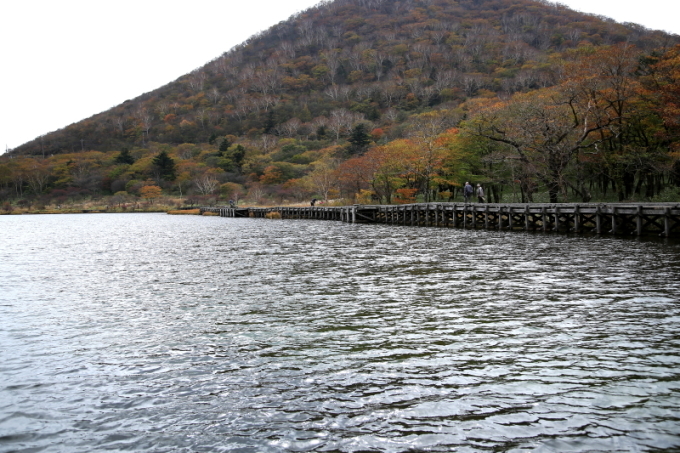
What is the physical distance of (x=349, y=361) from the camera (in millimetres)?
8328

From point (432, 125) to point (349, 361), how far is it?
158ft

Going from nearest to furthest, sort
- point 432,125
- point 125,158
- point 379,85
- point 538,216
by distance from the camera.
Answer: point 538,216
point 432,125
point 125,158
point 379,85

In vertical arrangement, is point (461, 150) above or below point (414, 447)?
above

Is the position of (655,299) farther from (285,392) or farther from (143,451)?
(143,451)

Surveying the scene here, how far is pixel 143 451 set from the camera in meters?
5.58

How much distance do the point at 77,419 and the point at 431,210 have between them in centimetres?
4022

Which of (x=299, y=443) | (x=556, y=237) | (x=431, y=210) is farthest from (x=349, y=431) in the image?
(x=431, y=210)

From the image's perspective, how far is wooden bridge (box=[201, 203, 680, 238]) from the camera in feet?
86.4

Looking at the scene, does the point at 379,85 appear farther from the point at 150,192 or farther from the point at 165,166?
the point at 150,192

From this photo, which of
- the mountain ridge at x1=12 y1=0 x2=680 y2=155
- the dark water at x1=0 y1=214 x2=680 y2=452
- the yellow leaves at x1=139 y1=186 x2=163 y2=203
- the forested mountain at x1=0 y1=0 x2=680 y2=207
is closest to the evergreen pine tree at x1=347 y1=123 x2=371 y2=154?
the forested mountain at x1=0 y1=0 x2=680 y2=207

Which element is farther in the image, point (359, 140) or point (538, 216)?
point (359, 140)

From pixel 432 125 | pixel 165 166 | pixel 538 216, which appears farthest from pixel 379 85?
pixel 538 216

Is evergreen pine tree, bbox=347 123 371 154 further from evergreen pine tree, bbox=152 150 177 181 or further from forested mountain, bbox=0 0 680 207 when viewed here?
evergreen pine tree, bbox=152 150 177 181

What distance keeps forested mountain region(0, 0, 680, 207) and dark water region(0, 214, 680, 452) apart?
24321 mm
